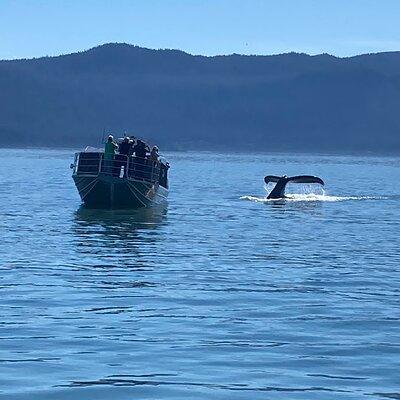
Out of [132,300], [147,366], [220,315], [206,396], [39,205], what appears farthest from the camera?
[39,205]

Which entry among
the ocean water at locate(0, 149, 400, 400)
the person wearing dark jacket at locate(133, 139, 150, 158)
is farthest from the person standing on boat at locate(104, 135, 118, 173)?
the ocean water at locate(0, 149, 400, 400)

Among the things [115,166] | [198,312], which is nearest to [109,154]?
[115,166]

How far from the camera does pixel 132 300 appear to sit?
2061cm

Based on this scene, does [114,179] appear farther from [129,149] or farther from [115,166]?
[129,149]

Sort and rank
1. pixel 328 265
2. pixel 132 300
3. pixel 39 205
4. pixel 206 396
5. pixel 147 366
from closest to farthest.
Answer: pixel 206 396 < pixel 147 366 < pixel 132 300 < pixel 328 265 < pixel 39 205

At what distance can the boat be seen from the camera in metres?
43.1

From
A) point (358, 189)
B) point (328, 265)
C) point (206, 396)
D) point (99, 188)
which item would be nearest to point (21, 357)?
point (206, 396)

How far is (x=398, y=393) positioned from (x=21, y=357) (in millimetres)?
4609

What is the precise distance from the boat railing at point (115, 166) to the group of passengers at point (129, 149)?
15 cm

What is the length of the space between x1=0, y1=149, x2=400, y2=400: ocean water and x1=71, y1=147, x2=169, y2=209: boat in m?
5.38

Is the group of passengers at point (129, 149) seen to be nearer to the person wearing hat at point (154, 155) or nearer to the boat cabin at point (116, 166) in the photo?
the person wearing hat at point (154, 155)

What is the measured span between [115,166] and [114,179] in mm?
556

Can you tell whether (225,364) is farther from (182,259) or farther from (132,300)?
(182,259)

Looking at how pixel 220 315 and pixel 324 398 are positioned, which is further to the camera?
pixel 220 315
